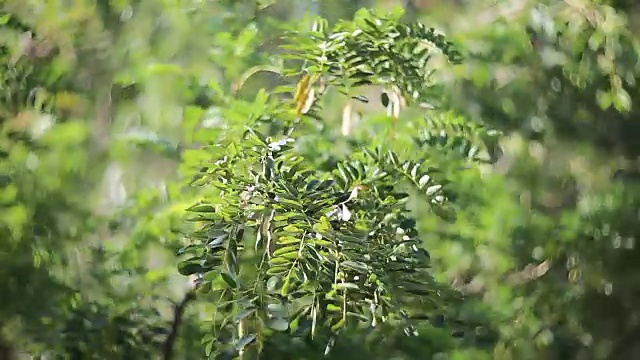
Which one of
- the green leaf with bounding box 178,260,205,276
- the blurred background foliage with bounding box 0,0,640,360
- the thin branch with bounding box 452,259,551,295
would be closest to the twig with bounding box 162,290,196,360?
the blurred background foliage with bounding box 0,0,640,360

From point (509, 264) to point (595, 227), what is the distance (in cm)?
13

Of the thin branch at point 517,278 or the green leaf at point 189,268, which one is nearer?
the green leaf at point 189,268

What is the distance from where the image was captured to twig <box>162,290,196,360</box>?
848 mm

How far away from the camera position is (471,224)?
930 millimetres

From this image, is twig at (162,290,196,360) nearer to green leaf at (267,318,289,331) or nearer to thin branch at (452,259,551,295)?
green leaf at (267,318,289,331)

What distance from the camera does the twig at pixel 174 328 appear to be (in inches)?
33.4

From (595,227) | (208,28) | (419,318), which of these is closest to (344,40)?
(208,28)

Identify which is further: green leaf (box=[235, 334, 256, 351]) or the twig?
the twig

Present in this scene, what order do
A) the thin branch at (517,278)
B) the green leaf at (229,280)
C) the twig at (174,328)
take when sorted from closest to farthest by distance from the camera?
the green leaf at (229,280)
the twig at (174,328)
the thin branch at (517,278)

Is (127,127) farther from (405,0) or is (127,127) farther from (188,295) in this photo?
(405,0)

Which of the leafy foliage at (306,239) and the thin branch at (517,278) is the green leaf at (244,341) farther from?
the thin branch at (517,278)

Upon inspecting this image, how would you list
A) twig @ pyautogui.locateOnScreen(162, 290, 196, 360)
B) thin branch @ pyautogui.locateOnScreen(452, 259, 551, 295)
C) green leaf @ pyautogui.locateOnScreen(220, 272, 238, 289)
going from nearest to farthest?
green leaf @ pyautogui.locateOnScreen(220, 272, 238, 289) → twig @ pyautogui.locateOnScreen(162, 290, 196, 360) → thin branch @ pyautogui.locateOnScreen(452, 259, 551, 295)

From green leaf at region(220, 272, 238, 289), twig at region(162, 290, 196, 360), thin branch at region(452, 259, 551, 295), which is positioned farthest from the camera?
thin branch at region(452, 259, 551, 295)

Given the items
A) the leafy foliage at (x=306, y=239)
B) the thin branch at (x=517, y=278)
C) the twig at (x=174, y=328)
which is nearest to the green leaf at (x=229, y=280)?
the leafy foliage at (x=306, y=239)
